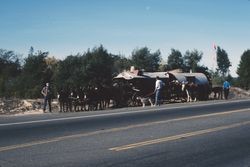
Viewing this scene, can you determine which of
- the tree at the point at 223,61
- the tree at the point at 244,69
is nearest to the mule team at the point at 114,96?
the tree at the point at 244,69

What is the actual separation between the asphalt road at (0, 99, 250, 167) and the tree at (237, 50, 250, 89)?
292 feet

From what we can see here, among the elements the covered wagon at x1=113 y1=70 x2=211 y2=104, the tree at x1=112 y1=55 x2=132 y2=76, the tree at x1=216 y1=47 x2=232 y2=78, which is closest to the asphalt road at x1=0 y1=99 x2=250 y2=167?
the covered wagon at x1=113 y1=70 x2=211 y2=104

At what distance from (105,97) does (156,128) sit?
15.1 meters

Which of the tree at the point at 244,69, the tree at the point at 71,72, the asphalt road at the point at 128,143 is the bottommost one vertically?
the asphalt road at the point at 128,143

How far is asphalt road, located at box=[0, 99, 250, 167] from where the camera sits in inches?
353

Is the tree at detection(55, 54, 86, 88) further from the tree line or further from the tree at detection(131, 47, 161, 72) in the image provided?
the tree at detection(131, 47, 161, 72)

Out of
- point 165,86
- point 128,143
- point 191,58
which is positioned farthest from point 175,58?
point 128,143

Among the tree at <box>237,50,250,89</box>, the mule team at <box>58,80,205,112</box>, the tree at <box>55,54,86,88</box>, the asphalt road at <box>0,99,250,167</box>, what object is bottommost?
the asphalt road at <box>0,99,250,167</box>

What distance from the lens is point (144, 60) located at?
81250 millimetres

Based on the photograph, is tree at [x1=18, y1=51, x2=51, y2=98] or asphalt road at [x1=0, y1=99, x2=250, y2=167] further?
tree at [x1=18, y1=51, x2=51, y2=98]

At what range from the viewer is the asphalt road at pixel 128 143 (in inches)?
353

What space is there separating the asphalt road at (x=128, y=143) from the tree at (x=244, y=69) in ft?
292

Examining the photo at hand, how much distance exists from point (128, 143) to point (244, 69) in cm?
9676

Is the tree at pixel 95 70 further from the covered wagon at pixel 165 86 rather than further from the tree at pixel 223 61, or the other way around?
the tree at pixel 223 61
